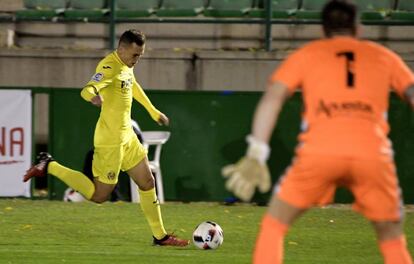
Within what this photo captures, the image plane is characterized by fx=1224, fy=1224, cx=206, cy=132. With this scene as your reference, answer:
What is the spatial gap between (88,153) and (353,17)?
30.5 ft

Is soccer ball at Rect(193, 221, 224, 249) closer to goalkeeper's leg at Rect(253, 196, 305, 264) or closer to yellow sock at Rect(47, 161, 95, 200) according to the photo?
A: yellow sock at Rect(47, 161, 95, 200)

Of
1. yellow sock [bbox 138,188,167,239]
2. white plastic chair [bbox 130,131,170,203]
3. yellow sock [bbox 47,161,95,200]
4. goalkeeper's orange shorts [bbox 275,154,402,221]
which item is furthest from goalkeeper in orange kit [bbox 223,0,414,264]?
white plastic chair [bbox 130,131,170,203]

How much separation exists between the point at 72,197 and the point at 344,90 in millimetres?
9535

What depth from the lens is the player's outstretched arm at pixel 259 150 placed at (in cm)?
661

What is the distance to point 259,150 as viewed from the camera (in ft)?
21.8

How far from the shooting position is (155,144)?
15.9 meters

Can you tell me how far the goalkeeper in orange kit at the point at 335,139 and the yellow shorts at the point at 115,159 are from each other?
4.70m

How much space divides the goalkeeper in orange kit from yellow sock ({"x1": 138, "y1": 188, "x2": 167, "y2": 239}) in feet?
14.8

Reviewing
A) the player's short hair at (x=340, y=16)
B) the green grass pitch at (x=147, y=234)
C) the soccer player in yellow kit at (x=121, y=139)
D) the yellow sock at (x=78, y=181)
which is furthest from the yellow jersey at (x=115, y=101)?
the player's short hair at (x=340, y=16)

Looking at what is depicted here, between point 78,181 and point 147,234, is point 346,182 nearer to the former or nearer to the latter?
point 78,181

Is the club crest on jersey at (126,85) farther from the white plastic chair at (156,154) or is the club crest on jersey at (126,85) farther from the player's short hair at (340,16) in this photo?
the player's short hair at (340,16)

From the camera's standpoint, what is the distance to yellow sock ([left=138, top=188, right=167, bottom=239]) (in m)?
11.2

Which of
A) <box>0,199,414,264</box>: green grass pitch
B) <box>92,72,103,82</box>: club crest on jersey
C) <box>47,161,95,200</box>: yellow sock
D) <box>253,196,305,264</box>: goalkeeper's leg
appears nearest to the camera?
<box>253,196,305,264</box>: goalkeeper's leg

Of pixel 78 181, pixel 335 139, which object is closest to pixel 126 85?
pixel 78 181
